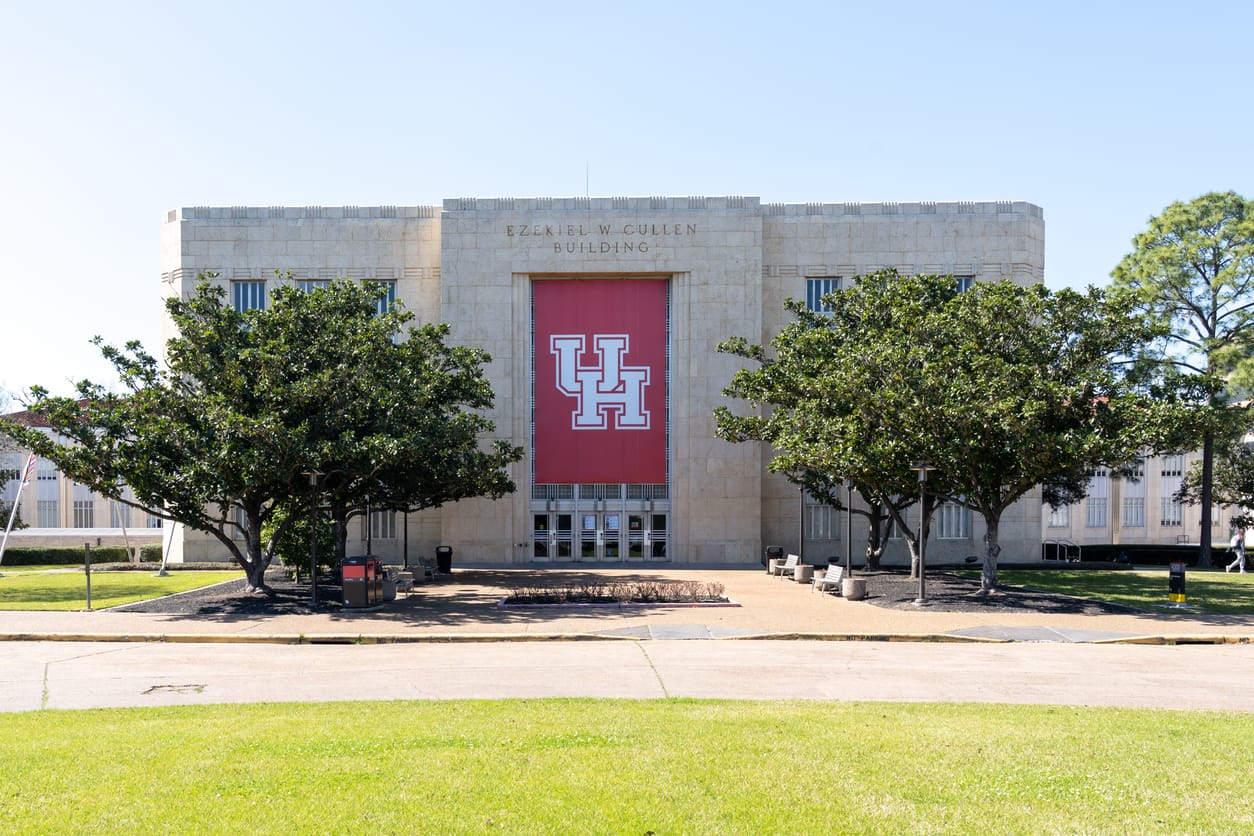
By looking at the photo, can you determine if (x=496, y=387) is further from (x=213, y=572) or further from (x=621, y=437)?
(x=213, y=572)

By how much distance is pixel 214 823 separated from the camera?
7344mm

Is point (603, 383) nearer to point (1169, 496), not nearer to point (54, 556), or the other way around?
point (54, 556)

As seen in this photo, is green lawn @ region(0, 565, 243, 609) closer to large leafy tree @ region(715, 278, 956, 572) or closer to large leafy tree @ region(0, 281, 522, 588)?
large leafy tree @ region(0, 281, 522, 588)

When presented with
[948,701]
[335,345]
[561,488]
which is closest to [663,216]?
[561,488]

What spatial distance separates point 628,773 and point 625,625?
48.5ft

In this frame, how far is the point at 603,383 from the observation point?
47.8 m

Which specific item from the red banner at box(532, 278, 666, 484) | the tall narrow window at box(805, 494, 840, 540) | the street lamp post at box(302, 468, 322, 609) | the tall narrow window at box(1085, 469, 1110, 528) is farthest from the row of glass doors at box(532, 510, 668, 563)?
the tall narrow window at box(1085, 469, 1110, 528)

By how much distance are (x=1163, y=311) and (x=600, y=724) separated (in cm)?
4392

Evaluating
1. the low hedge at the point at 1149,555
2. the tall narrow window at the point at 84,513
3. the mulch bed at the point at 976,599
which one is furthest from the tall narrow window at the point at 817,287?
the tall narrow window at the point at 84,513

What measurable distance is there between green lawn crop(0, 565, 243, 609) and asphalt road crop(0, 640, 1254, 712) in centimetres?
870

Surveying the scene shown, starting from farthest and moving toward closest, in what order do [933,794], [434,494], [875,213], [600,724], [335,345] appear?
[875,213]
[434,494]
[335,345]
[600,724]
[933,794]

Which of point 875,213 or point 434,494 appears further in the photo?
point 875,213

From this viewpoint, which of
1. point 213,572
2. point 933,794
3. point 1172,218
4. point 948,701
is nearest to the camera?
point 933,794

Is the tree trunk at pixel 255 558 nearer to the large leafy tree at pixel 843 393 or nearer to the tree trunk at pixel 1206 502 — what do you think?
the large leafy tree at pixel 843 393
